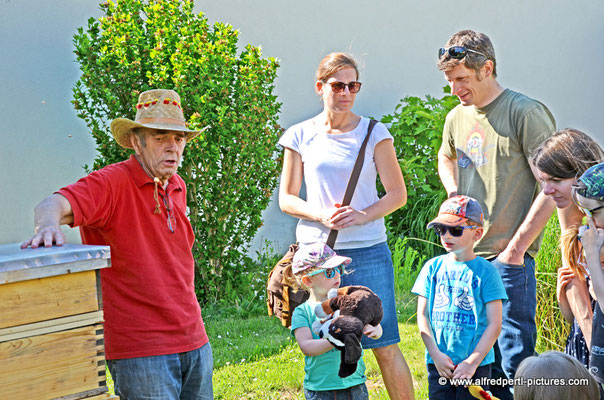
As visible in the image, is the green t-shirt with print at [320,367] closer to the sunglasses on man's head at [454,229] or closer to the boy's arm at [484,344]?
the boy's arm at [484,344]

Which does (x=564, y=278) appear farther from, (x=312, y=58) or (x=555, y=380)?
(x=312, y=58)

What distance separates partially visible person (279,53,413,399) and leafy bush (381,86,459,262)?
363 centimetres

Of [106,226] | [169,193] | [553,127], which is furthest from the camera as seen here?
[553,127]

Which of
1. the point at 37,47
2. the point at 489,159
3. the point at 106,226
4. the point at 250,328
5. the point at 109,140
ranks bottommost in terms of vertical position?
the point at 250,328

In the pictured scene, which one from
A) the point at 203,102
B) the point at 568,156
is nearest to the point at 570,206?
the point at 568,156

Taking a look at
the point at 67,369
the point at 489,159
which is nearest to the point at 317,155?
the point at 489,159

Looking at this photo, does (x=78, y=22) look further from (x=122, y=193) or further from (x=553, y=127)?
(x=553, y=127)

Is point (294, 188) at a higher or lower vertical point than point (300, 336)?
higher

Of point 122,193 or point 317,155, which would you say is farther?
point 317,155

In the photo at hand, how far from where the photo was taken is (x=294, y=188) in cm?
420

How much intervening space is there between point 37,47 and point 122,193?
459 cm

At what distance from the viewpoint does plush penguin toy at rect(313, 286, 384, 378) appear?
9.26 feet

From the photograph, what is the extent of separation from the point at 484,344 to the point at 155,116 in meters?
1.99

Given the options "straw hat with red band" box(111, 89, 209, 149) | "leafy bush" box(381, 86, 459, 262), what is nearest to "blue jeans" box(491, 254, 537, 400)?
"straw hat with red band" box(111, 89, 209, 149)
